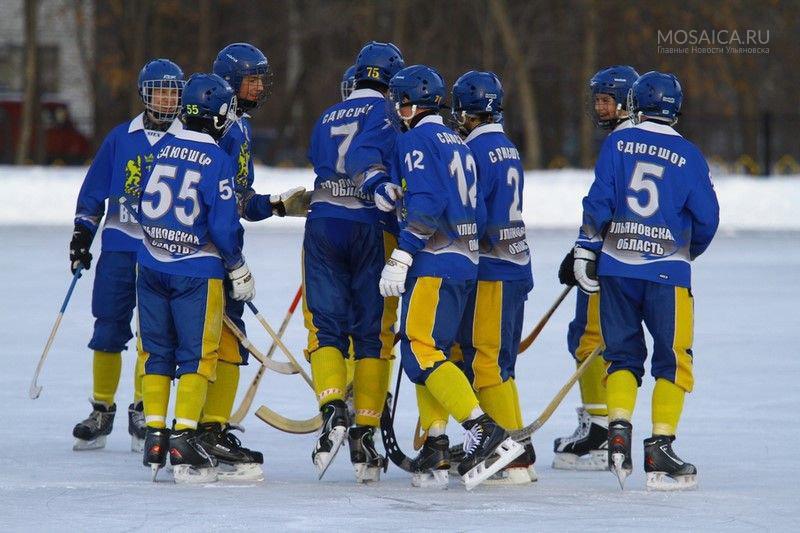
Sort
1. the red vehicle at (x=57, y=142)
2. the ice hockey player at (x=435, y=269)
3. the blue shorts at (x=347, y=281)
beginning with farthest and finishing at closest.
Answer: the red vehicle at (x=57, y=142), the blue shorts at (x=347, y=281), the ice hockey player at (x=435, y=269)

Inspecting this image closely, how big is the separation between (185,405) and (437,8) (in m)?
26.4

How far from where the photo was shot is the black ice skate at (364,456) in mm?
5750

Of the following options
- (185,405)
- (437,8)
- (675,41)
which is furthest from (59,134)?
(185,405)

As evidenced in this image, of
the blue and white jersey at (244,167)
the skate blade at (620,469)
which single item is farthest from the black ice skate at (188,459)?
the skate blade at (620,469)

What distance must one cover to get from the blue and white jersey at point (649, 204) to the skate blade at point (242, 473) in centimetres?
150

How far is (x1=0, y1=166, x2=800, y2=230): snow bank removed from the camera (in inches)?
692

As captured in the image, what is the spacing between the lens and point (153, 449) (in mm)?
5645

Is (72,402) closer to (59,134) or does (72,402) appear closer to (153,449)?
(153,449)

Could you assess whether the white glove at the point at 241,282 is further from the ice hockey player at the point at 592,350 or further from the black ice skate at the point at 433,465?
the ice hockey player at the point at 592,350

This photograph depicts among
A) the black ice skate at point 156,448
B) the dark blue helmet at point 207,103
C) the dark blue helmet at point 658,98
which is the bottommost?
the black ice skate at point 156,448

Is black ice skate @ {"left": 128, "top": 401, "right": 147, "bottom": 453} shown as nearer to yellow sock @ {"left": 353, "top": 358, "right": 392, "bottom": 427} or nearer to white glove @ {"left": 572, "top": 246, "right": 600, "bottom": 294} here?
yellow sock @ {"left": 353, "top": 358, "right": 392, "bottom": 427}

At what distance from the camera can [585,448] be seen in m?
6.26

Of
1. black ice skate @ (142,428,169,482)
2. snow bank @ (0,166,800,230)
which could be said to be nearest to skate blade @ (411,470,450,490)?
black ice skate @ (142,428,169,482)

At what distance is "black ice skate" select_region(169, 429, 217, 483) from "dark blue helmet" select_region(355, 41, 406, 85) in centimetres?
156
